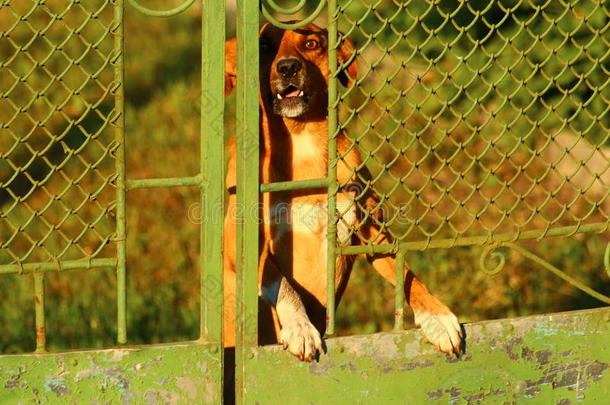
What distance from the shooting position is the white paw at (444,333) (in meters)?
3.85

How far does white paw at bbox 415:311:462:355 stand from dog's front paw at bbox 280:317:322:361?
1.34 ft

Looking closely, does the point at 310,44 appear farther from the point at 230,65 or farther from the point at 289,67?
the point at 230,65

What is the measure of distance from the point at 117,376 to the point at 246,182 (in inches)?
29.6

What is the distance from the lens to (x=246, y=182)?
3.59 meters

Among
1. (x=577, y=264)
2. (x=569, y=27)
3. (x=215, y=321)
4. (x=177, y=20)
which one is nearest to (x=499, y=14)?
(x=569, y=27)

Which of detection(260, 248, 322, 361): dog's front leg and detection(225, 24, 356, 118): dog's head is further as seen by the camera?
detection(225, 24, 356, 118): dog's head

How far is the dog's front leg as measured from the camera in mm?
3705

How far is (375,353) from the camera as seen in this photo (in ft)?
12.4

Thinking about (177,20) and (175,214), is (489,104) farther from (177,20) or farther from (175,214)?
(177,20)

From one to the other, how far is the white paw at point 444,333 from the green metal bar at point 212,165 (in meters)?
0.76

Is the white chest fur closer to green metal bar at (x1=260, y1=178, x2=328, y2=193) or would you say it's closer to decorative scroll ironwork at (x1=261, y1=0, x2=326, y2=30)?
green metal bar at (x1=260, y1=178, x2=328, y2=193)

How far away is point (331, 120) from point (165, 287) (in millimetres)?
2529

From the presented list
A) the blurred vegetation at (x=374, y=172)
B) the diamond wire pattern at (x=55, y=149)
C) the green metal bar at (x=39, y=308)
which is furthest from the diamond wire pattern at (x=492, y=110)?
the diamond wire pattern at (x=55, y=149)

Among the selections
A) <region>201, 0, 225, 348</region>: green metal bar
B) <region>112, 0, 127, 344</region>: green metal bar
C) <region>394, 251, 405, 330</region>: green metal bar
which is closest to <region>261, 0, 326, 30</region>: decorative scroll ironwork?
<region>201, 0, 225, 348</region>: green metal bar
